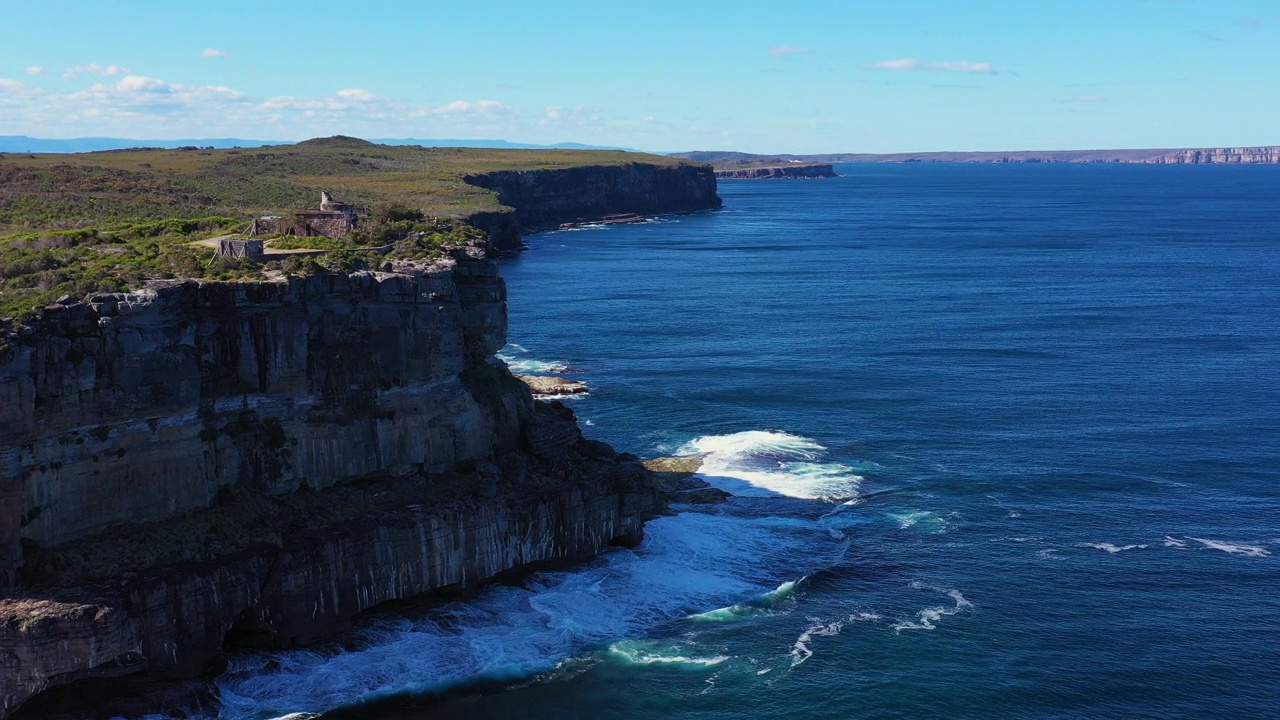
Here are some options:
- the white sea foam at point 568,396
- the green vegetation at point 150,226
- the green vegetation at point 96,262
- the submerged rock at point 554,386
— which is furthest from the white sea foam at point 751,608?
the submerged rock at point 554,386

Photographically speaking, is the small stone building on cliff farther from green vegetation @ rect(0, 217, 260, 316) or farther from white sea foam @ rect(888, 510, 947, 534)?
white sea foam @ rect(888, 510, 947, 534)

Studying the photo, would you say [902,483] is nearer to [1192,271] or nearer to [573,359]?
[573,359]

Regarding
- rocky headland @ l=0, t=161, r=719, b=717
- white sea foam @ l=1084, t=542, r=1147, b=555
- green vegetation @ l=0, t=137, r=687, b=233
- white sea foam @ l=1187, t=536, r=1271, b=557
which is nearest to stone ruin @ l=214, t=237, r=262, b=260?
rocky headland @ l=0, t=161, r=719, b=717

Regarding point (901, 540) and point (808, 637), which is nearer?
point (808, 637)

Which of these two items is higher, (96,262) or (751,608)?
(96,262)

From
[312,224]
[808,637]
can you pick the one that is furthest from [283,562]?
[312,224]

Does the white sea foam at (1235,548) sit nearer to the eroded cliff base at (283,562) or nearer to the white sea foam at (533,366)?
the eroded cliff base at (283,562)

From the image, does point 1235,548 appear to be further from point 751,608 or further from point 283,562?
point 283,562
